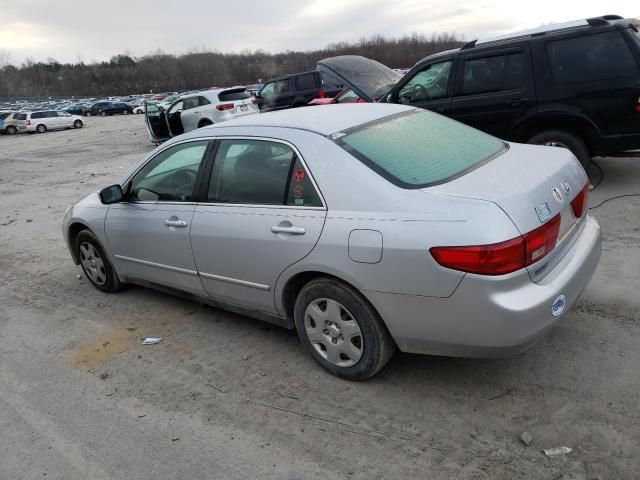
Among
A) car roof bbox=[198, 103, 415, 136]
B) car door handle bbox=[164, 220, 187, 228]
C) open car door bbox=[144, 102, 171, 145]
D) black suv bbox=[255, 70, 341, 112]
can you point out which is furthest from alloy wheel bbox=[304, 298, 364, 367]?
open car door bbox=[144, 102, 171, 145]

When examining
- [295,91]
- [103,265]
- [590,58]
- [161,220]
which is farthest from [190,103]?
[161,220]

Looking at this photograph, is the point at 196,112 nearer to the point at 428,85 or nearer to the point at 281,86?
the point at 281,86

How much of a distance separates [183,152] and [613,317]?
3.36m

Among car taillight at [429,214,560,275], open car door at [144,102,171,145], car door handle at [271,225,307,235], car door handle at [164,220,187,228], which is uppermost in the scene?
open car door at [144,102,171,145]

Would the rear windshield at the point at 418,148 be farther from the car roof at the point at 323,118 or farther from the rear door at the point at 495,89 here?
the rear door at the point at 495,89

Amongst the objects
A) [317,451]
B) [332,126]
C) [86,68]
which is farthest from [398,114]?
[86,68]

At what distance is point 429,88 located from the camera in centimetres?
716

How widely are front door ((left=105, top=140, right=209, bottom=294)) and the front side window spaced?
0.25 m

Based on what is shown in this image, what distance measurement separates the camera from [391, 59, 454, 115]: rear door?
695 cm

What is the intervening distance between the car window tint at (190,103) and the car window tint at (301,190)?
574 inches

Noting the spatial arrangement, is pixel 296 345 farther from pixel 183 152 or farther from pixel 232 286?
pixel 183 152

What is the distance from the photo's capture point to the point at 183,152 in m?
3.98

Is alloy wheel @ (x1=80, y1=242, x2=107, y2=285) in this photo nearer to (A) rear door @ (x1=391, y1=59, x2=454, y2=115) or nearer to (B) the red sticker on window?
(B) the red sticker on window

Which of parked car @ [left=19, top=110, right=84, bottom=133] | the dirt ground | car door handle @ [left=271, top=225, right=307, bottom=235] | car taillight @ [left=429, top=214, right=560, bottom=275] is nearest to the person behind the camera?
car taillight @ [left=429, top=214, right=560, bottom=275]
